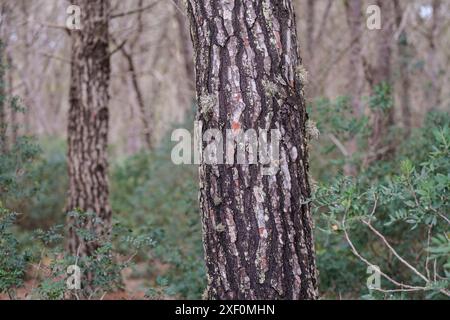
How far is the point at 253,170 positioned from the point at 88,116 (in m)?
3.83

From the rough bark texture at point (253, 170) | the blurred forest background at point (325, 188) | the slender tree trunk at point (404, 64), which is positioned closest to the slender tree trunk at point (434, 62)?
the blurred forest background at point (325, 188)

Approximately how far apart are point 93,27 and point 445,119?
3933 mm

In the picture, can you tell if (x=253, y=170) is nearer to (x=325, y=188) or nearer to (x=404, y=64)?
(x=325, y=188)

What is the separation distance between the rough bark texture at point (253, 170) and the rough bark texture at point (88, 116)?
3563mm

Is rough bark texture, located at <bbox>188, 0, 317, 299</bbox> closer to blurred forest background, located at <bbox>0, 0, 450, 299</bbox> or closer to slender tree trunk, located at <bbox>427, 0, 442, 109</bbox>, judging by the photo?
blurred forest background, located at <bbox>0, 0, 450, 299</bbox>

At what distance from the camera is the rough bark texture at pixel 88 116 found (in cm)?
659

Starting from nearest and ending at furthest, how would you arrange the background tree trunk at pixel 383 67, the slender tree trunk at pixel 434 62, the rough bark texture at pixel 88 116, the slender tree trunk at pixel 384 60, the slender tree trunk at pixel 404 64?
1. the rough bark texture at pixel 88 116
2. the background tree trunk at pixel 383 67
3. the slender tree trunk at pixel 384 60
4. the slender tree trunk at pixel 404 64
5. the slender tree trunk at pixel 434 62

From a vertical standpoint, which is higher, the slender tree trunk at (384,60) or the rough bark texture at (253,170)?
the slender tree trunk at (384,60)

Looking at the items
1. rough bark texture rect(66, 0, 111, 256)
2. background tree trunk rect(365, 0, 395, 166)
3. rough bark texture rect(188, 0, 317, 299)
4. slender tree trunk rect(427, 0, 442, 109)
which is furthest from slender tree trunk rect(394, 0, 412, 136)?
rough bark texture rect(188, 0, 317, 299)

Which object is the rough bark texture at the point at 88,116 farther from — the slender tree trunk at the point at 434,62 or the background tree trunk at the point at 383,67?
the slender tree trunk at the point at 434,62

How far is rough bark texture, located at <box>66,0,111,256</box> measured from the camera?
6586mm

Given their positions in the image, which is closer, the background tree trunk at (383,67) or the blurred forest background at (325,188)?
the blurred forest background at (325,188)

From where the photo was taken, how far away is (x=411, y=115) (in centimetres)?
1269

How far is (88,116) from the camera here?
21.6 feet
